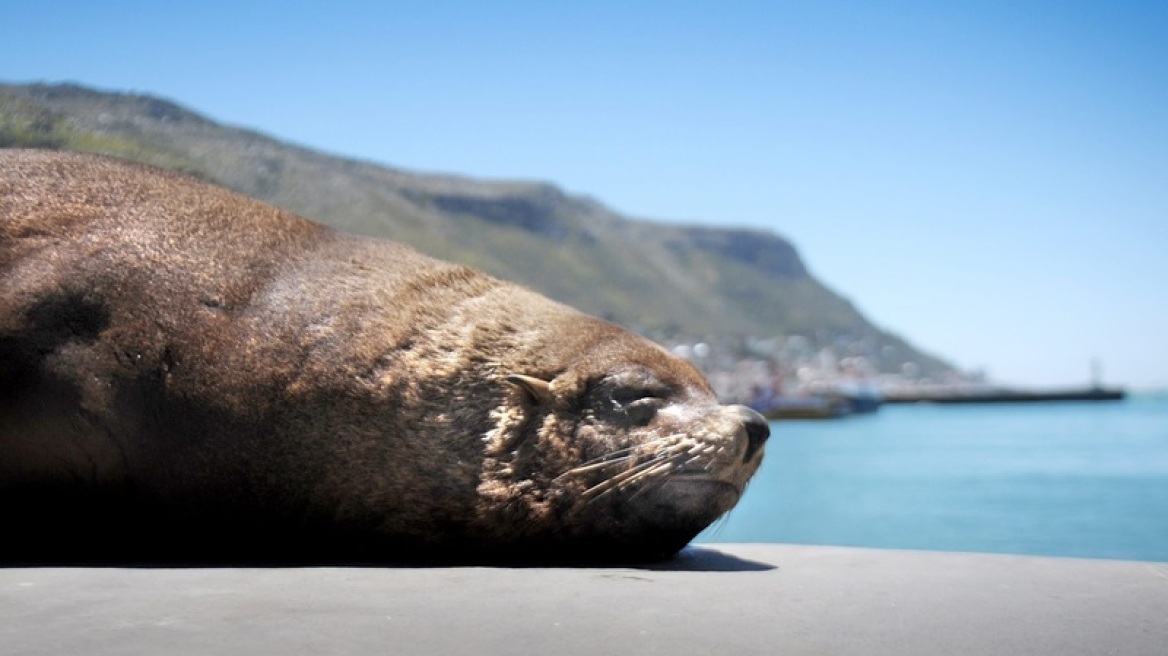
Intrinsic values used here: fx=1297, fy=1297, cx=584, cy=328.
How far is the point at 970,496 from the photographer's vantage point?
3644cm

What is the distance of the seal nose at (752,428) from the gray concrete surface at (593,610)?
A: 0.72 metres

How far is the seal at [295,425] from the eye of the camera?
265 inches

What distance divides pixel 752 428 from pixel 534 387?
120 centimetres

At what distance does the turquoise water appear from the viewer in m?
22.5

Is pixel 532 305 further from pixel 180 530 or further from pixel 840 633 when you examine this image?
pixel 840 633

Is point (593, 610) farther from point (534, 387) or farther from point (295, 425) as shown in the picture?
point (295, 425)

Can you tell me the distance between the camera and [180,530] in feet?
22.7

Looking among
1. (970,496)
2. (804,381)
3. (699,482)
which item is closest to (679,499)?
(699,482)

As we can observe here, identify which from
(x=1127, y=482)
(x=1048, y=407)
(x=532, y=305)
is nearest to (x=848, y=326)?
(x=1048, y=407)

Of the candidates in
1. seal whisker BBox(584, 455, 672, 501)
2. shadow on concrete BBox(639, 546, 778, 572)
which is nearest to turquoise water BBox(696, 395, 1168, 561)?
shadow on concrete BBox(639, 546, 778, 572)

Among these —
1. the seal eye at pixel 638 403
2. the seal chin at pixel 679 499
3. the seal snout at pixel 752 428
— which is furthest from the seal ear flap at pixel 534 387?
the seal snout at pixel 752 428

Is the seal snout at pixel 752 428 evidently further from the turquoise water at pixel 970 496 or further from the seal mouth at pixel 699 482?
the turquoise water at pixel 970 496

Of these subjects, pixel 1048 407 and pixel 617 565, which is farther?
pixel 1048 407

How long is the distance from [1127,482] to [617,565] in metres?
38.9
